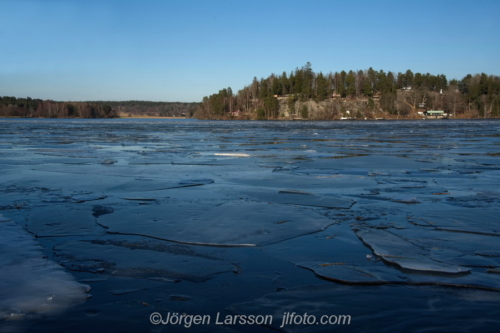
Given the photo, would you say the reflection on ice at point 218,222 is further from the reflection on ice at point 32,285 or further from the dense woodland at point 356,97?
the dense woodland at point 356,97

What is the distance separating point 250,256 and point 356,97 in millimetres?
128507

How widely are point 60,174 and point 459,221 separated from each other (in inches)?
358

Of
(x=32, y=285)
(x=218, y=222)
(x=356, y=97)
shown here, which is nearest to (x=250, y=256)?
(x=218, y=222)

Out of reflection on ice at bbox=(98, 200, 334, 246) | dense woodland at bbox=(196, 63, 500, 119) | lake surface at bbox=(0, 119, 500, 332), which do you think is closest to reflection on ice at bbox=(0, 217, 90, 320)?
lake surface at bbox=(0, 119, 500, 332)

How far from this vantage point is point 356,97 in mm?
127000

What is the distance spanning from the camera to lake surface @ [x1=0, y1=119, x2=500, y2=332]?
3.16 meters

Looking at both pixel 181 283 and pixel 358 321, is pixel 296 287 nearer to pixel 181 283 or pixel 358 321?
pixel 358 321

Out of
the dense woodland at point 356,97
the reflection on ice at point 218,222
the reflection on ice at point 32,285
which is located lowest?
the reflection on ice at point 32,285

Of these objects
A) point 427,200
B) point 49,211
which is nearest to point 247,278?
point 49,211

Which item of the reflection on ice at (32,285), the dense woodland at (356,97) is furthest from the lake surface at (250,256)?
the dense woodland at (356,97)

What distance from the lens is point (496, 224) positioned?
221 inches

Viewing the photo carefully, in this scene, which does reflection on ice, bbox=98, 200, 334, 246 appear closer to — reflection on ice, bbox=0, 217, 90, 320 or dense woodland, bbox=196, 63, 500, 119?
reflection on ice, bbox=0, 217, 90, 320

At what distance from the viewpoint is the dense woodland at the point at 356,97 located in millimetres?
117000

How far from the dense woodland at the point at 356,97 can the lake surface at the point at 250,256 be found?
105 meters
